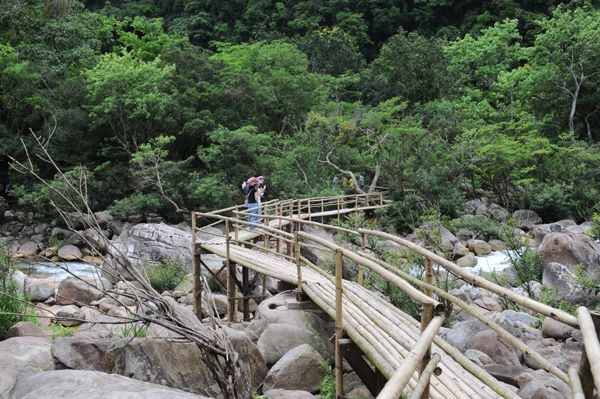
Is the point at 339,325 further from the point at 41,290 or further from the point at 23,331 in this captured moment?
the point at 41,290

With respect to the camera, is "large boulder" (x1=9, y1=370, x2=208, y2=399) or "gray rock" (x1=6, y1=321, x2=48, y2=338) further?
"gray rock" (x1=6, y1=321, x2=48, y2=338)

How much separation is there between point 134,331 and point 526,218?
1744cm

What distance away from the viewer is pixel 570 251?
11367 millimetres

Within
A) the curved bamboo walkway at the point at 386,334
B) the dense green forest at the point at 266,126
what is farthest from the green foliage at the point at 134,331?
the dense green forest at the point at 266,126

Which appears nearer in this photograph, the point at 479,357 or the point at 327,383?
the point at 479,357

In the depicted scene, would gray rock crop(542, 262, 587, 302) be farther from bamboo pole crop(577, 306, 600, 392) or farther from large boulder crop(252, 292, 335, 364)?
bamboo pole crop(577, 306, 600, 392)

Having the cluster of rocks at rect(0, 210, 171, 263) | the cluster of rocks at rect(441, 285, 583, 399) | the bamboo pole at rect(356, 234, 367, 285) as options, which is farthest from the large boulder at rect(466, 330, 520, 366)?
the cluster of rocks at rect(0, 210, 171, 263)

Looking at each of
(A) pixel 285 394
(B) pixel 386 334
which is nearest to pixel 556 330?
(B) pixel 386 334

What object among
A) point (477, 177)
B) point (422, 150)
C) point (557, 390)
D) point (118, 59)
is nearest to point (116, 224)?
point (118, 59)

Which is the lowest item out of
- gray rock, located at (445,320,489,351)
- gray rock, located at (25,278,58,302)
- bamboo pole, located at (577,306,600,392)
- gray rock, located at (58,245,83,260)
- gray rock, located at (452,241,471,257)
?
gray rock, located at (58,245,83,260)

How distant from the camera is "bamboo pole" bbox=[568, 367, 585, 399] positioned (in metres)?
2.40

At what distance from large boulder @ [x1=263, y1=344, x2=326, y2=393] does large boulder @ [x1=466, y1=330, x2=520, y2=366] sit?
1517 mm

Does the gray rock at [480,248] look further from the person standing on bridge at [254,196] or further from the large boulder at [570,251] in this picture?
the person standing on bridge at [254,196]

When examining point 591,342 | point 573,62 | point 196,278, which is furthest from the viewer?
point 573,62
